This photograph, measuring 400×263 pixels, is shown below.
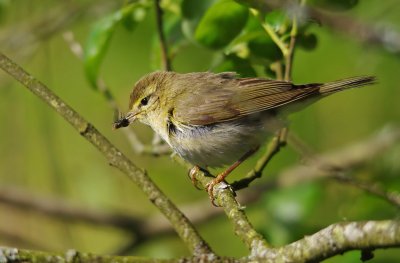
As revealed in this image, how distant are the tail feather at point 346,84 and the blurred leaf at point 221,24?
77cm

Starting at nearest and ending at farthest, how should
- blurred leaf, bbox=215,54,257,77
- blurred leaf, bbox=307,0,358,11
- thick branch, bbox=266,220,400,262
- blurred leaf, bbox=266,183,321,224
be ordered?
thick branch, bbox=266,220,400,262
blurred leaf, bbox=307,0,358,11
blurred leaf, bbox=215,54,257,77
blurred leaf, bbox=266,183,321,224

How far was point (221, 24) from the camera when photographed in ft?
11.4

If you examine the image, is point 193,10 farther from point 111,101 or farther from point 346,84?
point 111,101

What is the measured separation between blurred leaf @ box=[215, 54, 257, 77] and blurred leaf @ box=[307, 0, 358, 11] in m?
0.58

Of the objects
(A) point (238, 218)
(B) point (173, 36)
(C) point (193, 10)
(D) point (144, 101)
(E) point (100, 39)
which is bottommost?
(A) point (238, 218)

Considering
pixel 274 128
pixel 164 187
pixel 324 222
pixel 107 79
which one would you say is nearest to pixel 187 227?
pixel 274 128

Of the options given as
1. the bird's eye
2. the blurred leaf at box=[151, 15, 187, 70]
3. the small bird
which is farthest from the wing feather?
the blurred leaf at box=[151, 15, 187, 70]

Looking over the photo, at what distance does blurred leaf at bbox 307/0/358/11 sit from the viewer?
9.89ft

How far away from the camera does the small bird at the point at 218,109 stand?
4.10 meters

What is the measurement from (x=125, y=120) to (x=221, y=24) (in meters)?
1.32

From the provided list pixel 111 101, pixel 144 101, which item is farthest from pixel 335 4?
pixel 144 101

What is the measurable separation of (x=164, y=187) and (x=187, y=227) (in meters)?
4.22

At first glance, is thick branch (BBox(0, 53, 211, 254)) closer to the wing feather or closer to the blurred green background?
the wing feather

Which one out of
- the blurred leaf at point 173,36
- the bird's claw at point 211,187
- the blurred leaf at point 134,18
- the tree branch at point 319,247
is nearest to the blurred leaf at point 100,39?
the blurred leaf at point 134,18
